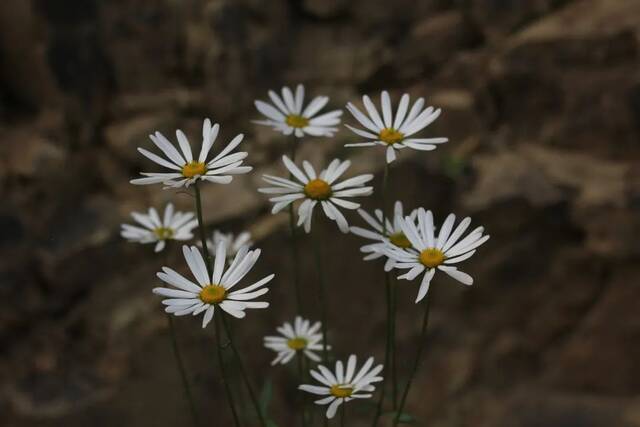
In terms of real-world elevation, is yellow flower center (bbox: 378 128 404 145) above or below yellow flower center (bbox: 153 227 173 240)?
above

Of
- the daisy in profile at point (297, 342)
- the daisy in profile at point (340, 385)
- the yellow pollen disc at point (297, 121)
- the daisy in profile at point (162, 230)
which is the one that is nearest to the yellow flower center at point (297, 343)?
the daisy in profile at point (297, 342)

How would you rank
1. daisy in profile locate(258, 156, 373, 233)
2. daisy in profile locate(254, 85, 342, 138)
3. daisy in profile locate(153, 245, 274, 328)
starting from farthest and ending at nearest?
daisy in profile locate(254, 85, 342, 138) → daisy in profile locate(258, 156, 373, 233) → daisy in profile locate(153, 245, 274, 328)

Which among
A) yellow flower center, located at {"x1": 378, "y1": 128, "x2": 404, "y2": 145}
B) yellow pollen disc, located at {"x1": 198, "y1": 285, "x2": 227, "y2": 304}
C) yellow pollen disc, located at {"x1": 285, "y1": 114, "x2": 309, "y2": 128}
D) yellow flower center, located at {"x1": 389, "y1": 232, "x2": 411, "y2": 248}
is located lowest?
yellow pollen disc, located at {"x1": 198, "y1": 285, "x2": 227, "y2": 304}

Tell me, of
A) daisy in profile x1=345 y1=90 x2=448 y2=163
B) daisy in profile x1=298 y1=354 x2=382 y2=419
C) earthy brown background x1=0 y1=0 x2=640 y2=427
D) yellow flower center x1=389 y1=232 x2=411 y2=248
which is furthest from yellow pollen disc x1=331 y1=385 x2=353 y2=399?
earthy brown background x1=0 y1=0 x2=640 y2=427

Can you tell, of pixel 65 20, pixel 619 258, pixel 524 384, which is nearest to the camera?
pixel 65 20

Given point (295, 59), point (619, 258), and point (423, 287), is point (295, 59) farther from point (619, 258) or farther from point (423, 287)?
point (423, 287)

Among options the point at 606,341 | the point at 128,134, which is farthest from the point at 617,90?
the point at 128,134

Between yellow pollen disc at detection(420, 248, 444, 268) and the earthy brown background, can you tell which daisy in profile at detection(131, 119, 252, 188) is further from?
the earthy brown background
